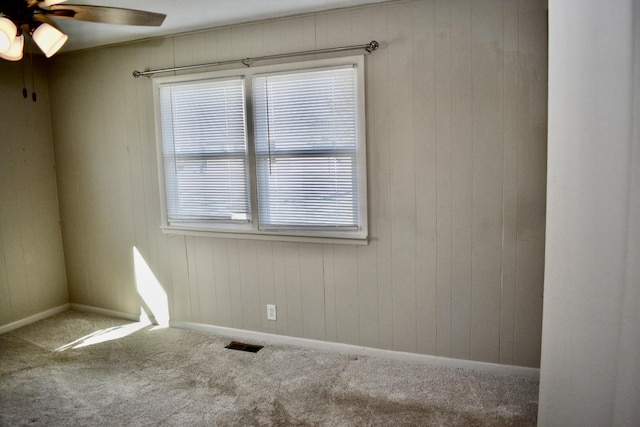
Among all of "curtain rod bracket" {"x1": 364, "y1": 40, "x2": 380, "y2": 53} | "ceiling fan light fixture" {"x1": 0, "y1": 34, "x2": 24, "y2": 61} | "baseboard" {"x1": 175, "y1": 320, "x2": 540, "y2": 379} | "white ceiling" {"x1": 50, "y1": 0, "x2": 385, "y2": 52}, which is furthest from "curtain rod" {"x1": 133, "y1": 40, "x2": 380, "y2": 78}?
"baseboard" {"x1": 175, "y1": 320, "x2": 540, "y2": 379}

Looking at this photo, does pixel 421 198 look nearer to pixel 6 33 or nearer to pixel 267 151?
pixel 267 151

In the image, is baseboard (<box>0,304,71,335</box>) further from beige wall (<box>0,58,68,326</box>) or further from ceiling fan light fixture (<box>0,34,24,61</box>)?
ceiling fan light fixture (<box>0,34,24,61</box>)

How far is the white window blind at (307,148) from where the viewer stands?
296 cm

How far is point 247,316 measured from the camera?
3.50 meters

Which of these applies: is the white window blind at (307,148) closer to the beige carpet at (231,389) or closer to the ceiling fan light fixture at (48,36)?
the beige carpet at (231,389)

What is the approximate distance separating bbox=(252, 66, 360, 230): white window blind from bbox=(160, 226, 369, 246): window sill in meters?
0.08

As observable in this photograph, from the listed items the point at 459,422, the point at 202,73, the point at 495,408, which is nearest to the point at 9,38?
the point at 202,73

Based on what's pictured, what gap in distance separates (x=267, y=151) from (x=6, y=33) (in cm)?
166

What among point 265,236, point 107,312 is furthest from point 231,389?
point 107,312

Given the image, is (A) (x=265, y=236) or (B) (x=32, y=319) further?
(B) (x=32, y=319)

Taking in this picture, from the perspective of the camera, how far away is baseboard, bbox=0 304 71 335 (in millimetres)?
3781

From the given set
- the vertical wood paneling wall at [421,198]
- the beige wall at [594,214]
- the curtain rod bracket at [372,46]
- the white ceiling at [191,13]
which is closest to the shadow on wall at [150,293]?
the vertical wood paneling wall at [421,198]

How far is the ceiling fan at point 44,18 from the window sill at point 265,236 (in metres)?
1.60

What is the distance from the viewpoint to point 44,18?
212 cm
